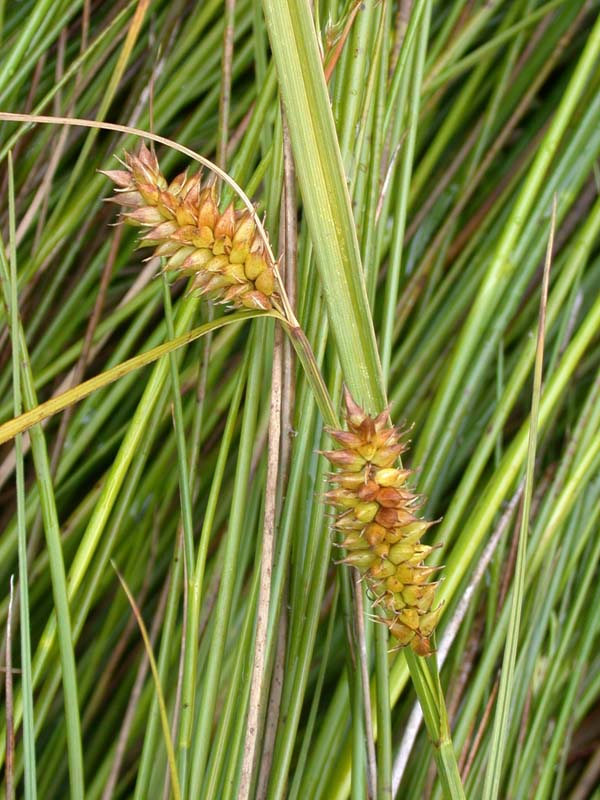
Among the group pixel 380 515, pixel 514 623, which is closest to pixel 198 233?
pixel 380 515

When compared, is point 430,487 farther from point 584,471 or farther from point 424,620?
point 424,620

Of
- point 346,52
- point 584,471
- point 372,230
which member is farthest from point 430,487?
point 346,52

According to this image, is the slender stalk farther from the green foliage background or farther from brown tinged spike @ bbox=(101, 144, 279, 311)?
brown tinged spike @ bbox=(101, 144, 279, 311)

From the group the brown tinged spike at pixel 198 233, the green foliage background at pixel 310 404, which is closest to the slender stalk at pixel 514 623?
the green foliage background at pixel 310 404

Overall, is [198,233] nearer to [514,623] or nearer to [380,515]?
[380,515]

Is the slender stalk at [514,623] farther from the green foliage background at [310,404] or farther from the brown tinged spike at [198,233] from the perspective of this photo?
the brown tinged spike at [198,233]
